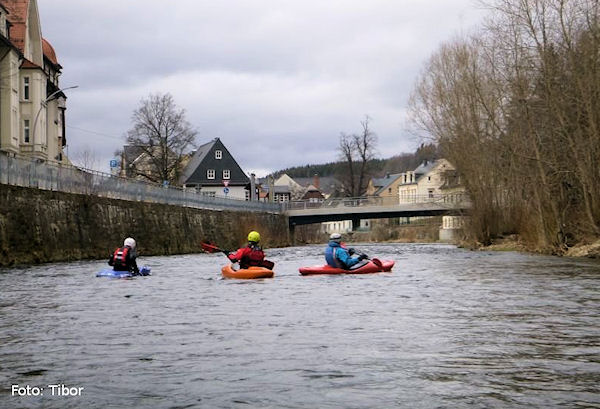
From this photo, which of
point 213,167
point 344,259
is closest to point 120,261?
point 344,259

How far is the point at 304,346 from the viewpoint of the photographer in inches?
405

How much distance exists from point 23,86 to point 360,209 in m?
31.5

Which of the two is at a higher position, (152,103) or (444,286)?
(152,103)

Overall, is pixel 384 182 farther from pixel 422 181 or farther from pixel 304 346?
pixel 304 346

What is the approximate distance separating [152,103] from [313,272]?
5551 centimetres

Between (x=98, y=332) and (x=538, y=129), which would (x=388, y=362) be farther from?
(x=538, y=129)

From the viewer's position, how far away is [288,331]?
11680 mm

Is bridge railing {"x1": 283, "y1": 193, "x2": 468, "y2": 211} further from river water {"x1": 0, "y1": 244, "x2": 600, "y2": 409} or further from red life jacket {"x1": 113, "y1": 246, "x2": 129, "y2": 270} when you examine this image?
river water {"x1": 0, "y1": 244, "x2": 600, "y2": 409}

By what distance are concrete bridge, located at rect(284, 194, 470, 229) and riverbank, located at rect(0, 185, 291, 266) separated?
16765 mm

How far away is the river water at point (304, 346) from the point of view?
24.8ft

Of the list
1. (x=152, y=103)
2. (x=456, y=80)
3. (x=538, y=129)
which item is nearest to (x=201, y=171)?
(x=152, y=103)

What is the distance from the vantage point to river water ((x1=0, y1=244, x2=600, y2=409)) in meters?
7.55

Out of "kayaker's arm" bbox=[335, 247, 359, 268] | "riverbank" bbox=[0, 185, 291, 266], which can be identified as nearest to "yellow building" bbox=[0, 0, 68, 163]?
"riverbank" bbox=[0, 185, 291, 266]

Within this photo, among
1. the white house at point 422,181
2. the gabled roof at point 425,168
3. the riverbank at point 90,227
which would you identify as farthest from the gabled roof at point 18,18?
the gabled roof at point 425,168
